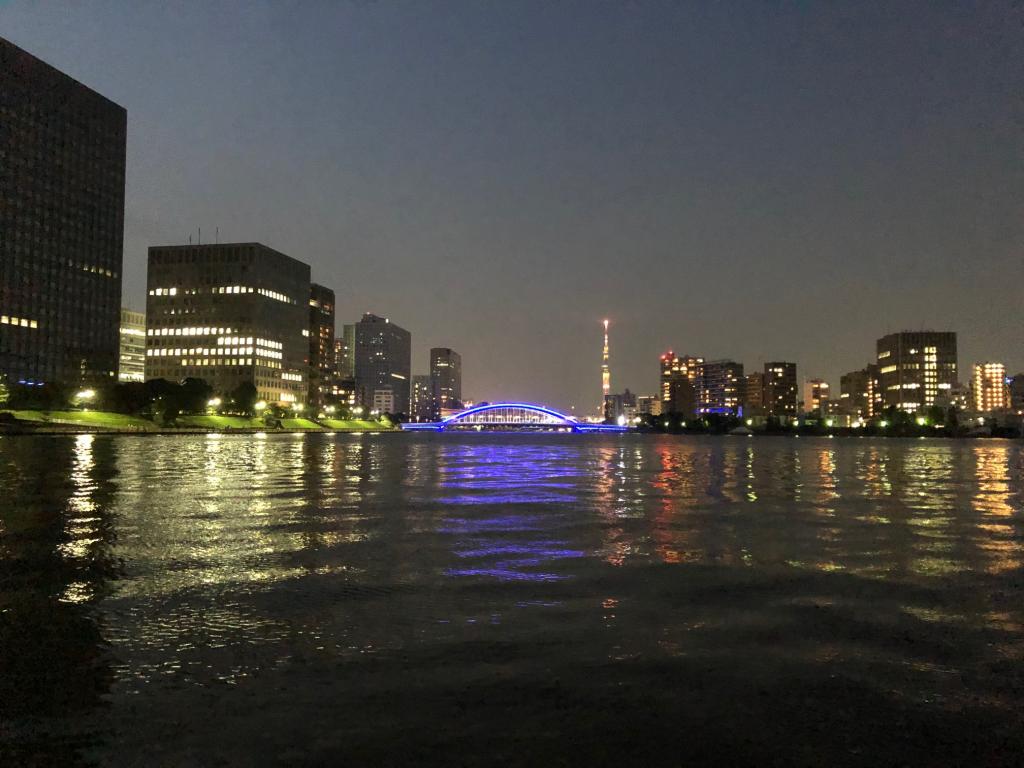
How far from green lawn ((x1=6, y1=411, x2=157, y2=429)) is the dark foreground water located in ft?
419

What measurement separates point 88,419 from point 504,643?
153 m

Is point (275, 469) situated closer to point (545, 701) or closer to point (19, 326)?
point (545, 701)

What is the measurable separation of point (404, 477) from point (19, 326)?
631ft

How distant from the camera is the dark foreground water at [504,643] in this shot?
6.07m

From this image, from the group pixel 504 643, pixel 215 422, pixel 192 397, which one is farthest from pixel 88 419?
pixel 504 643

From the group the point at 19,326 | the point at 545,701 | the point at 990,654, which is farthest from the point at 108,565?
the point at 19,326

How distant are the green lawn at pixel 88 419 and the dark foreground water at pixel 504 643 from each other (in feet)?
419

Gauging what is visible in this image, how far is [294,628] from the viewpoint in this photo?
9336 millimetres

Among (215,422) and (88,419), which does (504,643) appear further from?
(215,422)

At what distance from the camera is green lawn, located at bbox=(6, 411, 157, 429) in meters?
129

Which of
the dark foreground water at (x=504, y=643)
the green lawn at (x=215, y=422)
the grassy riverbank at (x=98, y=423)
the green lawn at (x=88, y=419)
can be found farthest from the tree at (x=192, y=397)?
the dark foreground water at (x=504, y=643)

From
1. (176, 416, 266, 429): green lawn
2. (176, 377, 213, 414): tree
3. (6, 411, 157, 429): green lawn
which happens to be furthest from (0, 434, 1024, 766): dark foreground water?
(176, 416, 266, 429): green lawn

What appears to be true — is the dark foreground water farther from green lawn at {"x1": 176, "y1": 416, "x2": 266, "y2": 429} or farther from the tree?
green lawn at {"x1": 176, "y1": 416, "x2": 266, "y2": 429}

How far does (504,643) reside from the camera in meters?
8.70
